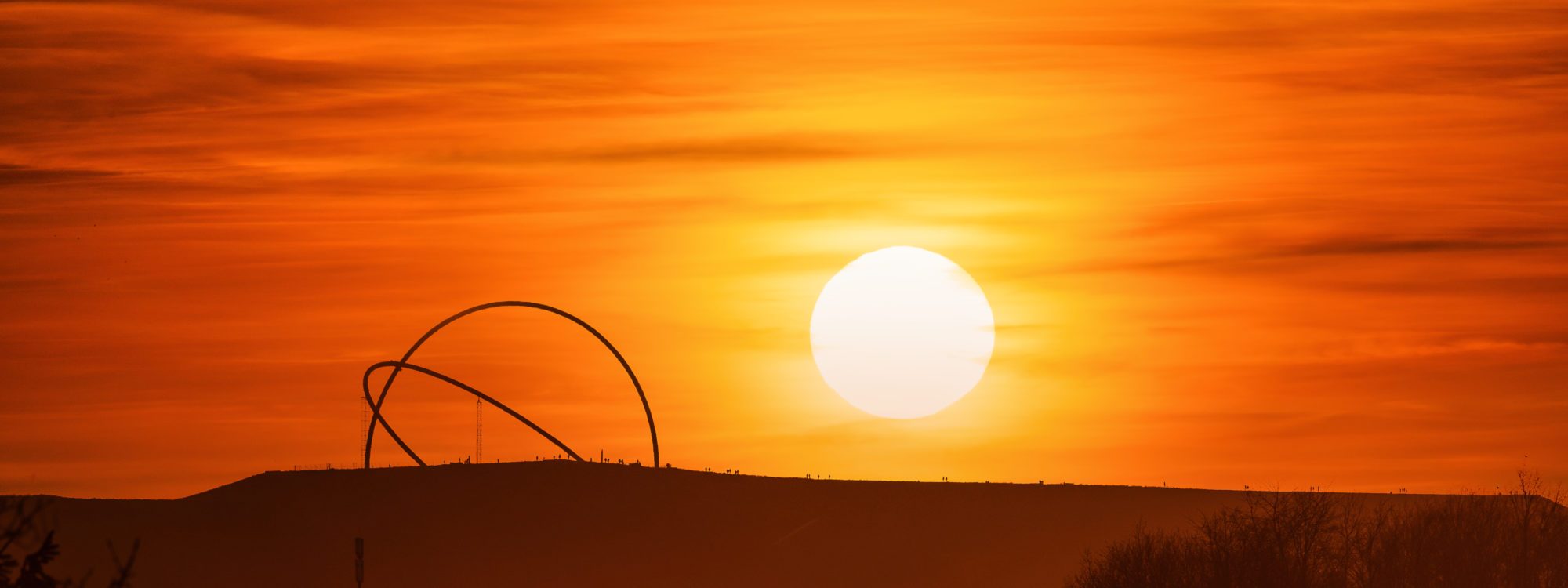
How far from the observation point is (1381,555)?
108 meters

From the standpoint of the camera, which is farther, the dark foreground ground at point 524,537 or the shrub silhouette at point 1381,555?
the dark foreground ground at point 524,537

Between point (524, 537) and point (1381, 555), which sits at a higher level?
point (524, 537)

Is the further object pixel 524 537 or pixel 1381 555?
pixel 524 537

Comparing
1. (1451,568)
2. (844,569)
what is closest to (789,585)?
(844,569)

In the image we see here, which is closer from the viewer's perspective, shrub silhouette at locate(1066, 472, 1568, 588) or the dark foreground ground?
shrub silhouette at locate(1066, 472, 1568, 588)

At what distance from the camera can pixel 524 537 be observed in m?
186

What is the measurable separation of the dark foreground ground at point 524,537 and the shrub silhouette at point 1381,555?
69.5 meters

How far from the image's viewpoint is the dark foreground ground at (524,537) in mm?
180000

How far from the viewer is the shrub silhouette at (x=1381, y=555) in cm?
10225

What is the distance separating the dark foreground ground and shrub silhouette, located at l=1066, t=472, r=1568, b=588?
69488 millimetres

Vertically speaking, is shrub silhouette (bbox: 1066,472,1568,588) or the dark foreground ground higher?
the dark foreground ground

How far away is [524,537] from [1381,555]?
98.1 metres

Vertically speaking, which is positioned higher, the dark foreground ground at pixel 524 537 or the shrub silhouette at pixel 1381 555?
the dark foreground ground at pixel 524 537

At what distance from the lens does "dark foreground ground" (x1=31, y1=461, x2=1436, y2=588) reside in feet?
591
